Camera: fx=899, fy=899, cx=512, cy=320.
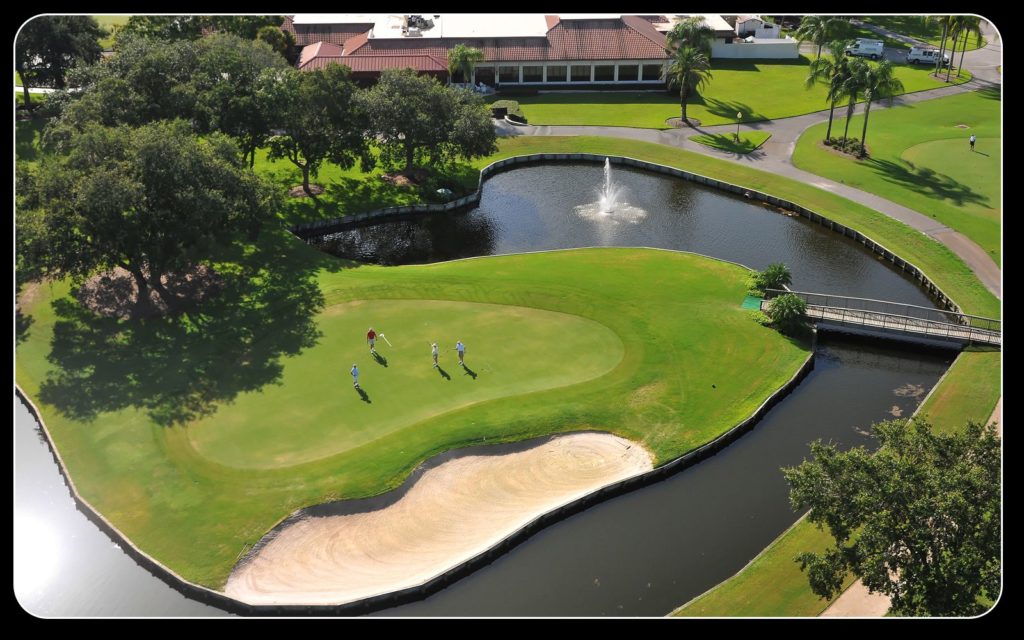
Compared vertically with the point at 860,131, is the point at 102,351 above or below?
below

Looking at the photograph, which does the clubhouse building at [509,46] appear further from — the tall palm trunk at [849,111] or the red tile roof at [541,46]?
the tall palm trunk at [849,111]

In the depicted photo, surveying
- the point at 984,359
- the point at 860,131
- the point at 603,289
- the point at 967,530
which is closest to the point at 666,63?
the point at 860,131

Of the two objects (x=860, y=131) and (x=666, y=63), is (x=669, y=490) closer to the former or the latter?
(x=860, y=131)

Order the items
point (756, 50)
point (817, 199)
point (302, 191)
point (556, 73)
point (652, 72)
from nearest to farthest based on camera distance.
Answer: point (302, 191) → point (817, 199) → point (556, 73) → point (652, 72) → point (756, 50)

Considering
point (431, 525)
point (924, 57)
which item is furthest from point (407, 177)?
point (924, 57)

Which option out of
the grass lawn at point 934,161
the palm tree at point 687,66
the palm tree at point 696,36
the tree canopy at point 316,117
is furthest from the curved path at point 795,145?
the tree canopy at point 316,117

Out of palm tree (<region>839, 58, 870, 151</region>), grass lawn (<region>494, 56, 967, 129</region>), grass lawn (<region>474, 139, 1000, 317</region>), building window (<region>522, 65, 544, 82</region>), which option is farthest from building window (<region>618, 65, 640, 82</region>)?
palm tree (<region>839, 58, 870, 151</region>)

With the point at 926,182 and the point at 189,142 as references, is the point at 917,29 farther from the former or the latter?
the point at 189,142
